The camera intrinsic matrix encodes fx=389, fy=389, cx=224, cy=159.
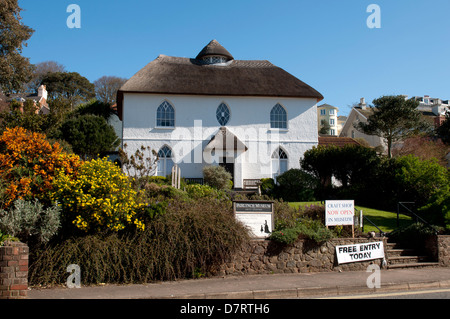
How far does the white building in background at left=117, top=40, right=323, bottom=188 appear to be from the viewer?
27.5 metres

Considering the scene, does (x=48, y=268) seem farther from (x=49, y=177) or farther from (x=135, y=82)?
(x=135, y=82)

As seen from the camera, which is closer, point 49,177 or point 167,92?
point 49,177

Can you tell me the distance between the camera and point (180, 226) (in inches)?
395

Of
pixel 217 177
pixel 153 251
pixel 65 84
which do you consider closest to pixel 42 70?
pixel 65 84

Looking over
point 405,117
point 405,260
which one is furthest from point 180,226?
point 405,117

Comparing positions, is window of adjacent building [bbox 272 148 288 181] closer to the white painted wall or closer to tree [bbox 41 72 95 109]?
the white painted wall

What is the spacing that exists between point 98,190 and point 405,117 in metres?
22.3

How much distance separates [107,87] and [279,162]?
40450 mm

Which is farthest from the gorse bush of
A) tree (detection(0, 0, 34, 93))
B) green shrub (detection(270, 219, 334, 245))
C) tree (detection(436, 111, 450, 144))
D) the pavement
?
tree (detection(436, 111, 450, 144))

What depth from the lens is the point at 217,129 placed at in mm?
28344

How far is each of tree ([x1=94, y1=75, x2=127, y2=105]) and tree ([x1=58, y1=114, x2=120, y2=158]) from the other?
32598mm

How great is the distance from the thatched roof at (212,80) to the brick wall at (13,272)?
20.9m

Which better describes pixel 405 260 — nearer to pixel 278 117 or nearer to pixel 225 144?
pixel 225 144
